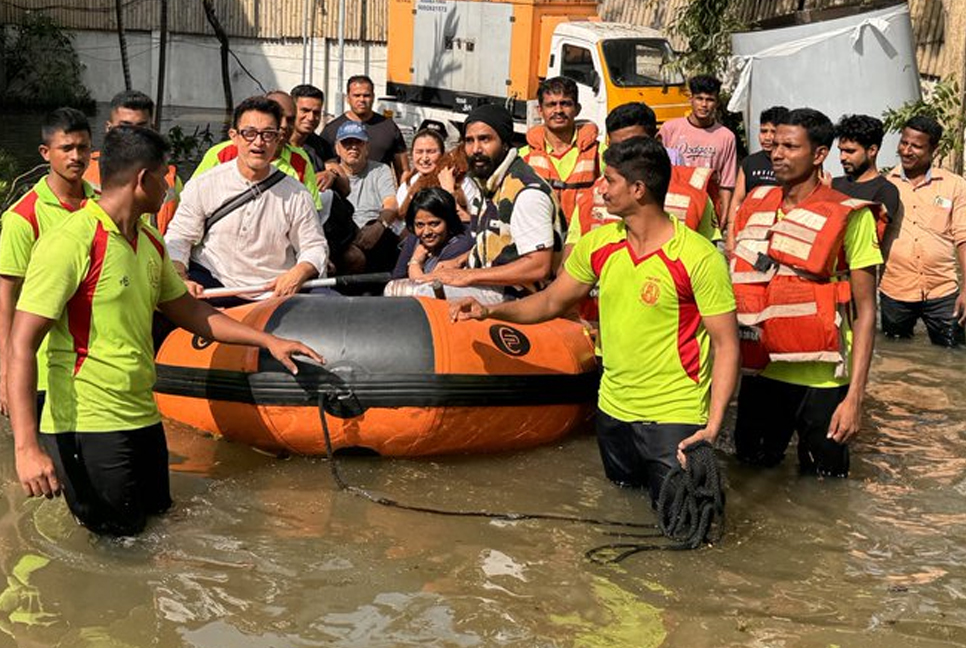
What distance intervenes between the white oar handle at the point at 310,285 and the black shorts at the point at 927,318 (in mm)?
3733

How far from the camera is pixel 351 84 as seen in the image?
11.0m

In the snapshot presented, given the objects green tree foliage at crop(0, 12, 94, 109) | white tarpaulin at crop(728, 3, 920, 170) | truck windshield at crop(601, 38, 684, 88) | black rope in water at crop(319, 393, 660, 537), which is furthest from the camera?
green tree foliage at crop(0, 12, 94, 109)

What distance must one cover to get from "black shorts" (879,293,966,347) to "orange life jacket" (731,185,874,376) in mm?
3279

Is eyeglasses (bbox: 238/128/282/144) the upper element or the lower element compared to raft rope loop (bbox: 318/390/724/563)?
upper

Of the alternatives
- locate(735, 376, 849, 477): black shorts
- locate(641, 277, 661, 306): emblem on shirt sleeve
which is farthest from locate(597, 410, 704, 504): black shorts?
locate(735, 376, 849, 477): black shorts

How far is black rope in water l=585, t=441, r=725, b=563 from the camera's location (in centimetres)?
543

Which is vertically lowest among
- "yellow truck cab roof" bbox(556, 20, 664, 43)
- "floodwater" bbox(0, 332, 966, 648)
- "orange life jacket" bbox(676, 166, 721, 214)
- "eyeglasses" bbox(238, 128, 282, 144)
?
"floodwater" bbox(0, 332, 966, 648)

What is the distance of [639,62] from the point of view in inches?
725

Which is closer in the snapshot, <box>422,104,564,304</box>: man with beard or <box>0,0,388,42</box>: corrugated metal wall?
<box>422,104,564,304</box>: man with beard

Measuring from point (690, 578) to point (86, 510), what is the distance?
230 centimetres

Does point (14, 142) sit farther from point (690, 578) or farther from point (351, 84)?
point (690, 578)

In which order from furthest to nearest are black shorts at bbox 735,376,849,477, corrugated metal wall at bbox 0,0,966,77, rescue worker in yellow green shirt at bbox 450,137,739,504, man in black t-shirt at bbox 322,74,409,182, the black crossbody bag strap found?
1. corrugated metal wall at bbox 0,0,966,77
2. man in black t-shirt at bbox 322,74,409,182
3. the black crossbody bag strap
4. black shorts at bbox 735,376,849,477
5. rescue worker in yellow green shirt at bbox 450,137,739,504

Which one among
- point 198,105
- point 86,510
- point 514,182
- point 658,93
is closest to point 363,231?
point 514,182

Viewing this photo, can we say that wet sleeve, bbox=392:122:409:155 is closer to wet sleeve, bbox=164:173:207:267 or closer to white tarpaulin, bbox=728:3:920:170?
wet sleeve, bbox=164:173:207:267
